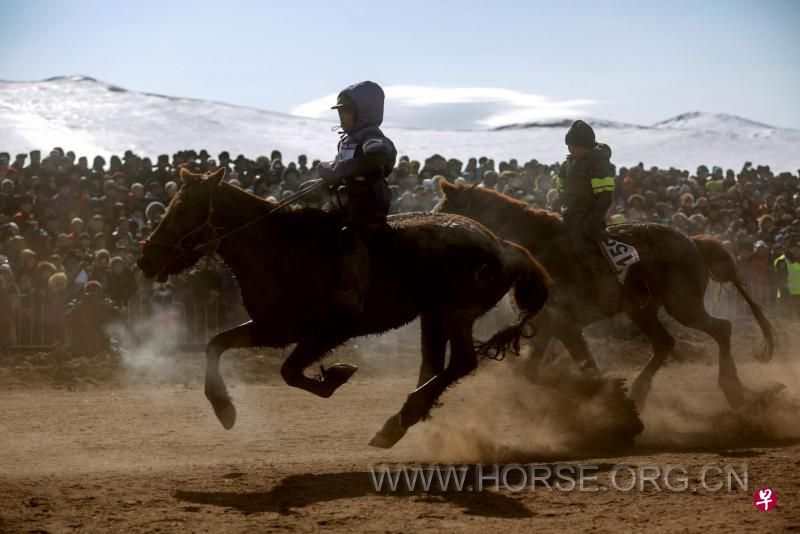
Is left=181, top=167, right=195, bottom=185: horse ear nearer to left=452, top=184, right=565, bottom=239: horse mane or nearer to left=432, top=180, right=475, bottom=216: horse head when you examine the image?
left=432, top=180, right=475, bottom=216: horse head

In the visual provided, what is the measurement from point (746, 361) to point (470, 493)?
11187mm

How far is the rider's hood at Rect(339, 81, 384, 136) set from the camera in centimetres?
862

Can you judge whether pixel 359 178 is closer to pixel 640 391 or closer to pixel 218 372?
pixel 218 372

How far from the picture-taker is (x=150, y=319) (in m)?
16.3

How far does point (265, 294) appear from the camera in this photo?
336 inches

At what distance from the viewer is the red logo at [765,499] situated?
21.9 feet

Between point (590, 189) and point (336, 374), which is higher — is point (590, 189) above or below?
above

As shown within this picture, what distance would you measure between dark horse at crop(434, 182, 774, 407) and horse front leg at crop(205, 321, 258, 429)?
3.15 meters

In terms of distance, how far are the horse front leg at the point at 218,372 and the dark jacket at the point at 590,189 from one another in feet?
13.8

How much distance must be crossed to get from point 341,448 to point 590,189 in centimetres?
379

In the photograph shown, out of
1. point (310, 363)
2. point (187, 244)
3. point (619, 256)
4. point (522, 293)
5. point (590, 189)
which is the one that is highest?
point (590, 189)

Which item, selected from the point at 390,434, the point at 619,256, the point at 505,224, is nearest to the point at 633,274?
the point at 619,256

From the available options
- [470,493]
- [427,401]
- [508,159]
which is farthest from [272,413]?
[508,159]

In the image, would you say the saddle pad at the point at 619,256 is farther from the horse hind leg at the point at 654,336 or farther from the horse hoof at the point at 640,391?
the horse hoof at the point at 640,391
